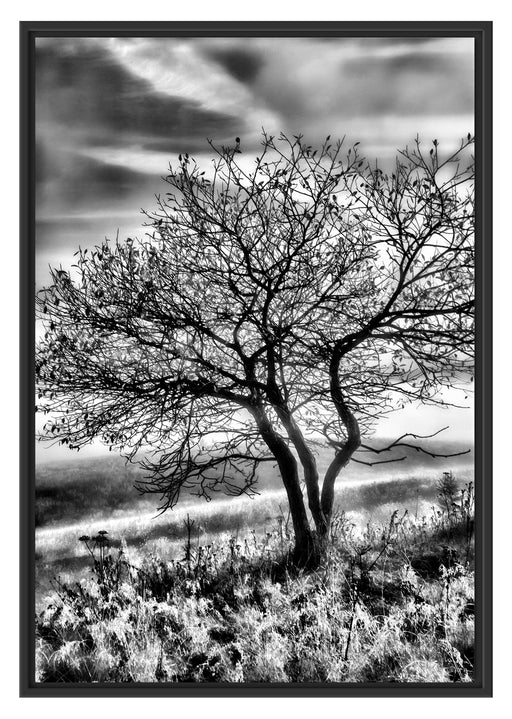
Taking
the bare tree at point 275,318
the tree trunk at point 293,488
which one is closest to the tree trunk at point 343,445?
the bare tree at point 275,318

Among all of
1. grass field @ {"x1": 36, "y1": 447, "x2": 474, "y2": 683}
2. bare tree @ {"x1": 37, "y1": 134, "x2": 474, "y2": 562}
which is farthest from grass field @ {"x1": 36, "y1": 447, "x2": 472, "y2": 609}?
bare tree @ {"x1": 37, "y1": 134, "x2": 474, "y2": 562}

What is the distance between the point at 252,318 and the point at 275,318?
156 millimetres

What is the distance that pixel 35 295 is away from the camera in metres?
4.50

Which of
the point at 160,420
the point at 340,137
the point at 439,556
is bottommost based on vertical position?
the point at 439,556

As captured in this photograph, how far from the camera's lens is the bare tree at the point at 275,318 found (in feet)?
14.6

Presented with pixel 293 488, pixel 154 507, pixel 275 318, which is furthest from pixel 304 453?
pixel 154 507

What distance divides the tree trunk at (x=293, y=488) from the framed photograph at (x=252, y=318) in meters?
0.02

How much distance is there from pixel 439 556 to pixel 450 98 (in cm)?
312

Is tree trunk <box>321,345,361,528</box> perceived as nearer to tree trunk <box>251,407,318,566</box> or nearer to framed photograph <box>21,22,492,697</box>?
framed photograph <box>21,22,492,697</box>

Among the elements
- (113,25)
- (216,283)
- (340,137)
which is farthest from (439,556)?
(113,25)

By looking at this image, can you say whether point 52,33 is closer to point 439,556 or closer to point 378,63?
point 378,63

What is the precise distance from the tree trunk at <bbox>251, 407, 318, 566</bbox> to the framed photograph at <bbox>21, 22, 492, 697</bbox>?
0.02 m

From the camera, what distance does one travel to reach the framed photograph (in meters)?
4.40

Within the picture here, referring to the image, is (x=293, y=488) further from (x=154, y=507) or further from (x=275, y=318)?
(x=275, y=318)
